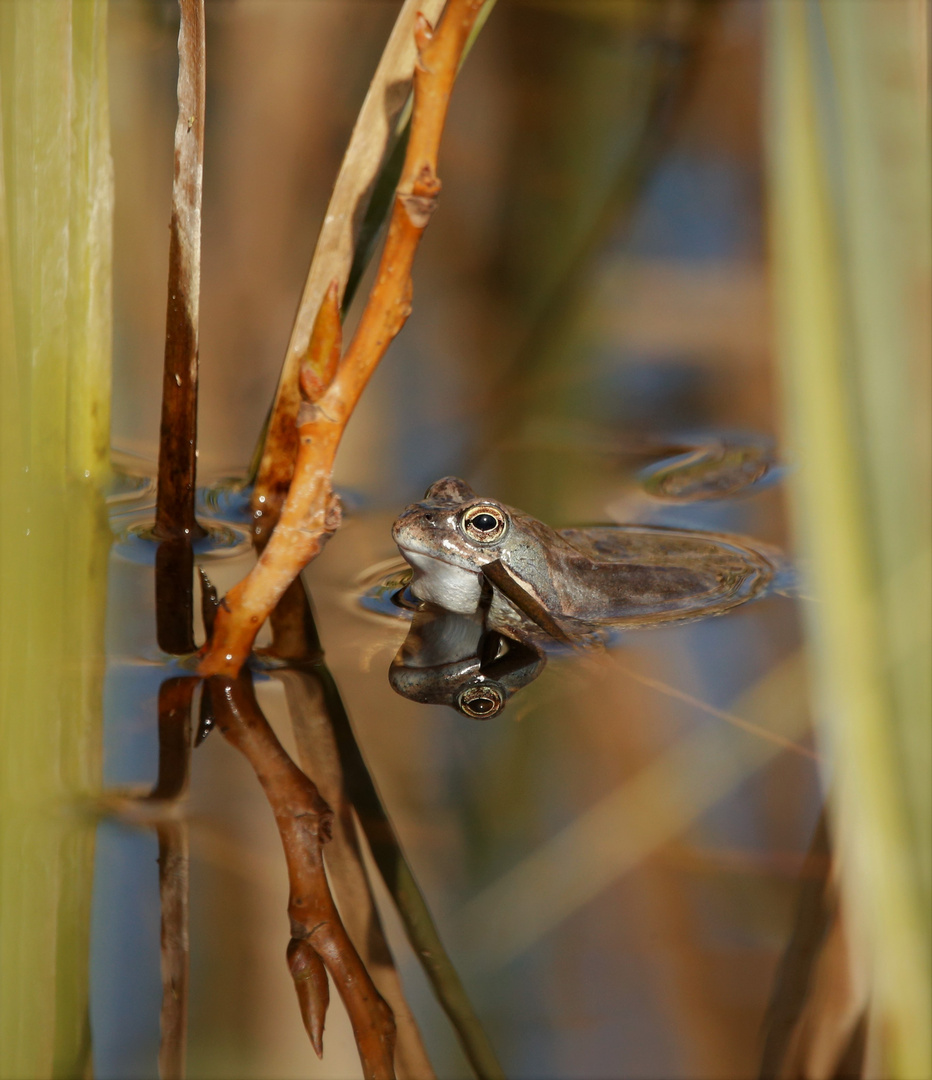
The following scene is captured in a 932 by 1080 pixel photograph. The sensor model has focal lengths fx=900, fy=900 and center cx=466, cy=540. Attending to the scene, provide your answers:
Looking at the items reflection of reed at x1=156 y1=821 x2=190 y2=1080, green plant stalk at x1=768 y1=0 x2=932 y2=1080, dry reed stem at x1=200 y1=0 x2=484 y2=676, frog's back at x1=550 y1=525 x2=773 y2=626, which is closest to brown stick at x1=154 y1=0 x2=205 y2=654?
dry reed stem at x1=200 y1=0 x2=484 y2=676

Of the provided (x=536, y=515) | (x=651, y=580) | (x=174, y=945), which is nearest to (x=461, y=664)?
(x=651, y=580)

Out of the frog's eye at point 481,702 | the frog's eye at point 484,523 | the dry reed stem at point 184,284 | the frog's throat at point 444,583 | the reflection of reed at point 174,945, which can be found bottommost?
the reflection of reed at point 174,945

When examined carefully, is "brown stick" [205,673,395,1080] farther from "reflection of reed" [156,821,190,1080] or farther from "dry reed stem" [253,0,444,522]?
"dry reed stem" [253,0,444,522]

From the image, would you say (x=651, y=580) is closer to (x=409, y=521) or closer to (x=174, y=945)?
(x=409, y=521)

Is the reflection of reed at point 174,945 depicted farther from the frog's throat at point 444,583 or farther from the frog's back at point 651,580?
the frog's back at point 651,580

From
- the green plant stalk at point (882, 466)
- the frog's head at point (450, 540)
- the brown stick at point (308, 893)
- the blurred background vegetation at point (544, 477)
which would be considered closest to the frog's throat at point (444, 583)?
the frog's head at point (450, 540)

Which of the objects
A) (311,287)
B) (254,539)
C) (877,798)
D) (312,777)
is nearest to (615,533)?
(254,539)

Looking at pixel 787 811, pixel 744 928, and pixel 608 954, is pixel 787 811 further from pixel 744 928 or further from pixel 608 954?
pixel 608 954
